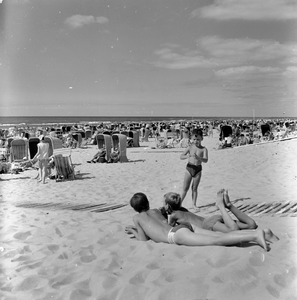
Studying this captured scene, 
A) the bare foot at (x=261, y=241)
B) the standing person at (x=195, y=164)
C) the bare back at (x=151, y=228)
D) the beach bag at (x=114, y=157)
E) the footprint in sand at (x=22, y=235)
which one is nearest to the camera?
the bare foot at (x=261, y=241)

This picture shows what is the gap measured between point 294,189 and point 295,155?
4.59 m

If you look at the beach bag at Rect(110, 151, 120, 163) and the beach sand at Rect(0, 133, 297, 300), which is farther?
the beach bag at Rect(110, 151, 120, 163)

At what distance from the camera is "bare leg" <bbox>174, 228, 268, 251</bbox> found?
3.32 meters

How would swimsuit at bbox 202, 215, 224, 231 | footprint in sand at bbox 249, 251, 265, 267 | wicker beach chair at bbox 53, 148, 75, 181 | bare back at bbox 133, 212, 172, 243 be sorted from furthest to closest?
wicker beach chair at bbox 53, 148, 75, 181 < swimsuit at bbox 202, 215, 224, 231 < bare back at bbox 133, 212, 172, 243 < footprint in sand at bbox 249, 251, 265, 267

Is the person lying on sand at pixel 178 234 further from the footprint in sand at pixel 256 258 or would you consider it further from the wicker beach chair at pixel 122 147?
the wicker beach chair at pixel 122 147

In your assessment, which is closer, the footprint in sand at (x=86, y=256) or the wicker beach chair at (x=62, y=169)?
the footprint in sand at (x=86, y=256)

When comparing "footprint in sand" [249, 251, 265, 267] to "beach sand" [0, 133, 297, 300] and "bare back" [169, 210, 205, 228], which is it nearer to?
"beach sand" [0, 133, 297, 300]

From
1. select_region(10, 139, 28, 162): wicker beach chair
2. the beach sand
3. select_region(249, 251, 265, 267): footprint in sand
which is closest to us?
the beach sand

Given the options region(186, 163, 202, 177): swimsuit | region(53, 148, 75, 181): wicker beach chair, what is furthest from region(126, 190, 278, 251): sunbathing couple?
region(53, 148, 75, 181): wicker beach chair

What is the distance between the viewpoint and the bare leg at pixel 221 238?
131 inches

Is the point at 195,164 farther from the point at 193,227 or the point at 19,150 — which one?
the point at 19,150

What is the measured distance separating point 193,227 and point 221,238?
415mm

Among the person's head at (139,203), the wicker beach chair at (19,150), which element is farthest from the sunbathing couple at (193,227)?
the wicker beach chair at (19,150)

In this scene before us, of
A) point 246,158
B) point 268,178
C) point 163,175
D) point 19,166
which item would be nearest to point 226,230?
point 268,178
